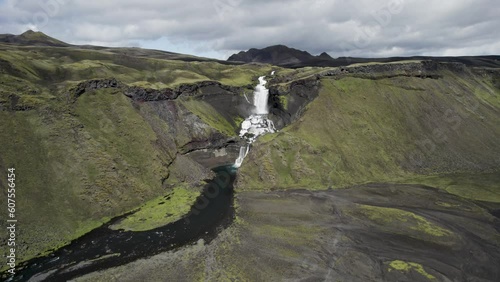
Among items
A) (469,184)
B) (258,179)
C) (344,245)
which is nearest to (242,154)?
(258,179)

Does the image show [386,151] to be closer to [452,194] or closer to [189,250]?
[452,194]

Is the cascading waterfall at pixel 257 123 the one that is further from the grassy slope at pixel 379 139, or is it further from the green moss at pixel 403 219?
the green moss at pixel 403 219

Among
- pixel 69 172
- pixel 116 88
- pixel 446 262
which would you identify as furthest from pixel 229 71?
pixel 446 262

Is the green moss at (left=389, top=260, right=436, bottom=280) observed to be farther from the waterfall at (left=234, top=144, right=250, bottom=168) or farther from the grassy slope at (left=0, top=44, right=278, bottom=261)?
the waterfall at (left=234, top=144, right=250, bottom=168)

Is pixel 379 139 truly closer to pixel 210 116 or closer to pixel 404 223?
pixel 404 223

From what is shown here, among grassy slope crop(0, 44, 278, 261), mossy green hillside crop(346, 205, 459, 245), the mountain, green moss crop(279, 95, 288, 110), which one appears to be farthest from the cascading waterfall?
mossy green hillside crop(346, 205, 459, 245)

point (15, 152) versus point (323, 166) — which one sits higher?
point (15, 152)
